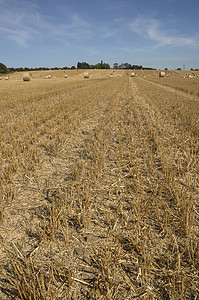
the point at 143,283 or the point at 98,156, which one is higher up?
the point at 98,156

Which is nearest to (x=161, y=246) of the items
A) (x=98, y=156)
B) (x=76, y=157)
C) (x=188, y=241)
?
(x=188, y=241)

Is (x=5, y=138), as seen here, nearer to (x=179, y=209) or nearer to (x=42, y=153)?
(x=42, y=153)

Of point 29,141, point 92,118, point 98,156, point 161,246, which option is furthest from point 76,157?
point 92,118

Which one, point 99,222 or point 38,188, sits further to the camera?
point 38,188

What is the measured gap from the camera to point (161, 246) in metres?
2.10

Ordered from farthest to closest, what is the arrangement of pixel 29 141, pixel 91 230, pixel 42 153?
1. pixel 29 141
2. pixel 42 153
3. pixel 91 230

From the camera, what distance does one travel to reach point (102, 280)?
1.73 m

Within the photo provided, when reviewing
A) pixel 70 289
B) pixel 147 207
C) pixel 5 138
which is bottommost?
pixel 70 289

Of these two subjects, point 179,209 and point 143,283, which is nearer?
point 143,283

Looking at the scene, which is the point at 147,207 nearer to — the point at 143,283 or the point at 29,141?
the point at 143,283

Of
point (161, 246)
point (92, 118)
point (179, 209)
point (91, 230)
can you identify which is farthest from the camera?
point (92, 118)

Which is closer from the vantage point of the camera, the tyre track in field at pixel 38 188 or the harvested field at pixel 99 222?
the harvested field at pixel 99 222

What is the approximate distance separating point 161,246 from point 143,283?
1.60ft

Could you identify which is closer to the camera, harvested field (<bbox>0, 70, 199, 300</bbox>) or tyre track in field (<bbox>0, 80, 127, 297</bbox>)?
harvested field (<bbox>0, 70, 199, 300</bbox>)
